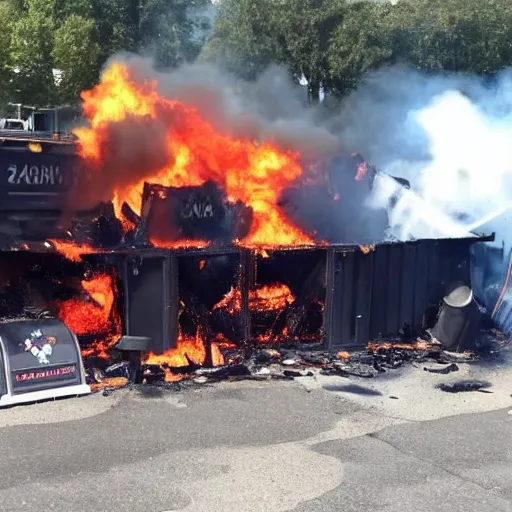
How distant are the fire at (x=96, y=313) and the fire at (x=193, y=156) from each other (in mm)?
1028

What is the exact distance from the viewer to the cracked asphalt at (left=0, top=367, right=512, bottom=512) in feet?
18.9

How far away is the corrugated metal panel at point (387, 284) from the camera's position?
32.9ft

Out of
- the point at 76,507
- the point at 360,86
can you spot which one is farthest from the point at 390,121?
the point at 76,507

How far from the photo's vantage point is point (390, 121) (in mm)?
20484

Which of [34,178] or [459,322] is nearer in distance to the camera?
[34,178]

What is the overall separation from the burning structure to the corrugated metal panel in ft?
0.07

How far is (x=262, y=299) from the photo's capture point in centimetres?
1012

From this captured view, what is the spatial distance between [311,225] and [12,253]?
4.31 m

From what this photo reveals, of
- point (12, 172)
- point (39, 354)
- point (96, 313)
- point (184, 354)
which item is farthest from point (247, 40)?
point (39, 354)

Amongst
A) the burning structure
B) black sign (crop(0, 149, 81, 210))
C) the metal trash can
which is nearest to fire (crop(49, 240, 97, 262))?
the burning structure

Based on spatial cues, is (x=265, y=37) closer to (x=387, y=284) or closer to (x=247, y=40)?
(x=247, y=40)

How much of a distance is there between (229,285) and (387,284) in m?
2.52

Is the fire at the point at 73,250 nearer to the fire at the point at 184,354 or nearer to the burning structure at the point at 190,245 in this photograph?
the burning structure at the point at 190,245

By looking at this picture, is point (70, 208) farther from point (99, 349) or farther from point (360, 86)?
point (360, 86)
